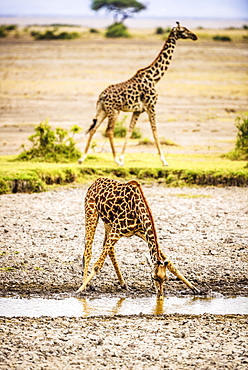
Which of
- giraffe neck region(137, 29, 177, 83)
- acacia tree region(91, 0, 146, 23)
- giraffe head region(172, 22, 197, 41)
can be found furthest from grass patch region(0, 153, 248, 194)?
acacia tree region(91, 0, 146, 23)

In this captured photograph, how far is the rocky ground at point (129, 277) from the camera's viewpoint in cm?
629

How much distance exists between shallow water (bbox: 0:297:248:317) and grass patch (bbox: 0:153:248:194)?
5.66 meters

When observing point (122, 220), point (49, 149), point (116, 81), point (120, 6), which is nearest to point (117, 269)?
point (122, 220)

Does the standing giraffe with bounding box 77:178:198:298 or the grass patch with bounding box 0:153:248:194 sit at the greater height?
the standing giraffe with bounding box 77:178:198:298

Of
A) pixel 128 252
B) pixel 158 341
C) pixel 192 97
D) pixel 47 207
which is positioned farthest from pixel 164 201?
pixel 192 97

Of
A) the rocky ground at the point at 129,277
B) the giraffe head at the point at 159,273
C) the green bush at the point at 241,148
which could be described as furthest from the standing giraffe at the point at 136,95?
the giraffe head at the point at 159,273

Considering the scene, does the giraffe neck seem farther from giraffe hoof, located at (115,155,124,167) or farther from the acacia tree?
the acacia tree

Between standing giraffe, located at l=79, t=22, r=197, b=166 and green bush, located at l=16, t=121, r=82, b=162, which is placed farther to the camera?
green bush, located at l=16, t=121, r=82, b=162

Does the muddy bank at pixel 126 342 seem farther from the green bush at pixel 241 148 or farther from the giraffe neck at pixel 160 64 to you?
the green bush at pixel 241 148

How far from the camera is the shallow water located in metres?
7.52

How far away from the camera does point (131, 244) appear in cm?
1011

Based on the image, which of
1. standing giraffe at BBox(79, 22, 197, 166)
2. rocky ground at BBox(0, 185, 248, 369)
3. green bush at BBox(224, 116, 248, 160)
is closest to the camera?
rocky ground at BBox(0, 185, 248, 369)

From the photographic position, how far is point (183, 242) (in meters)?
10.2

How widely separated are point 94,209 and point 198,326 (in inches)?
79.6
